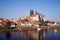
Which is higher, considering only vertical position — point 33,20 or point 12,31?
point 33,20

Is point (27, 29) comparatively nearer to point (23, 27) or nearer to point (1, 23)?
point (23, 27)

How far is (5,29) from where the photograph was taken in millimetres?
9148

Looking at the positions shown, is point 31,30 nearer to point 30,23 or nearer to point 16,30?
point 16,30

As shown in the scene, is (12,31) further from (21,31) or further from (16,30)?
(21,31)

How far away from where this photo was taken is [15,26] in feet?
31.7

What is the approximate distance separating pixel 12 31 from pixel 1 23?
1116 millimetres

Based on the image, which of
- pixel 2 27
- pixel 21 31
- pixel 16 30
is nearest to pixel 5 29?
pixel 2 27

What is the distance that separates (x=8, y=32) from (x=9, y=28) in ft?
0.98

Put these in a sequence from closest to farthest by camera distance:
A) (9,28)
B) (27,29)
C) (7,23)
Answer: (7,23), (9,28), (27,29)

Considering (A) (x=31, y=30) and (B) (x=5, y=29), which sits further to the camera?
(A) (x=31, y=30)

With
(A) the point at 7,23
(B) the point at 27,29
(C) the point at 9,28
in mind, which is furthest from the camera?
(B) the point at 27,29

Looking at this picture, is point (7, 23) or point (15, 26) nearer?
point (7, 23)

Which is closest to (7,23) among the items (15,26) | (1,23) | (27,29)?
(1,23)

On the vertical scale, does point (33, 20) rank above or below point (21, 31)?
above
